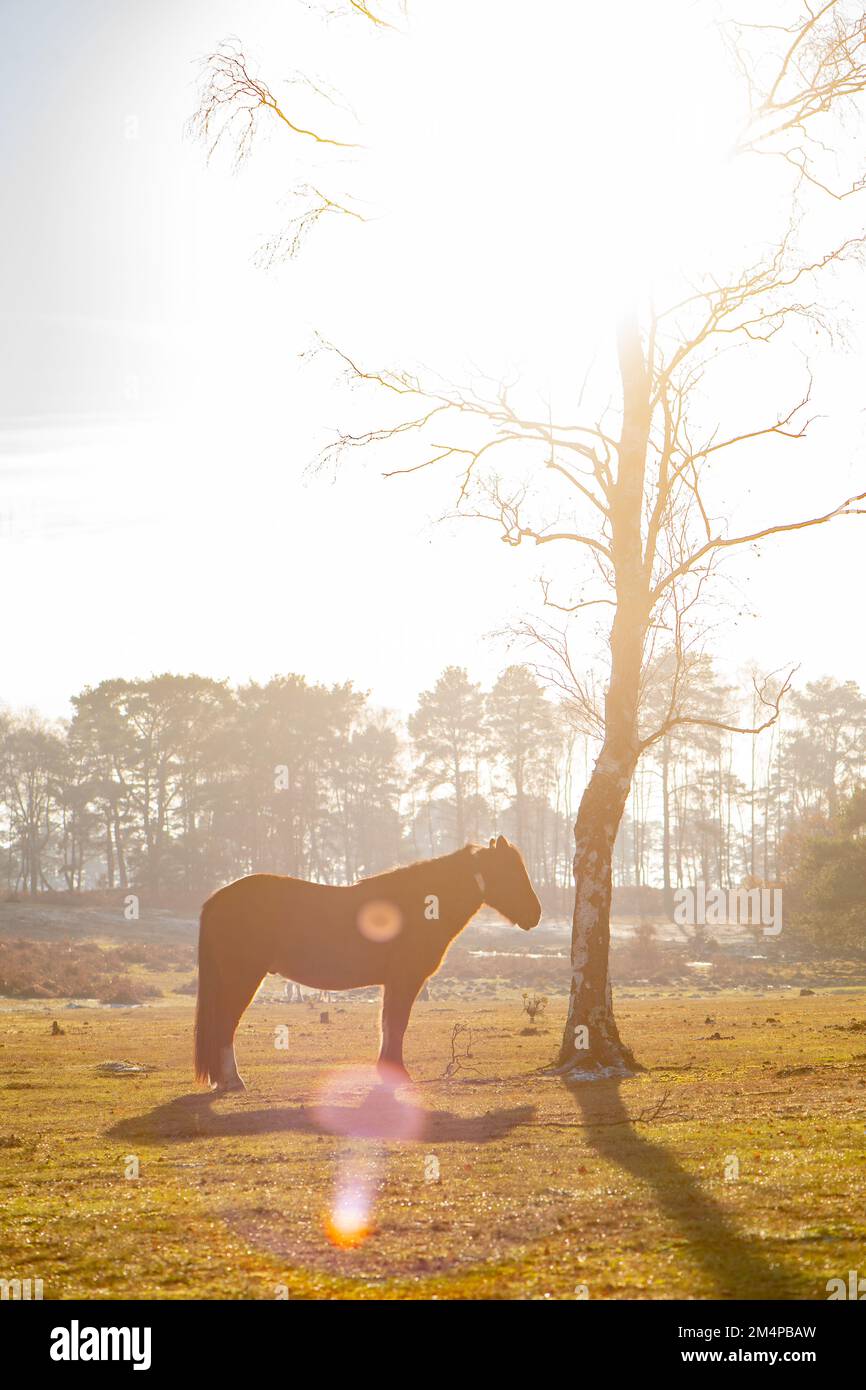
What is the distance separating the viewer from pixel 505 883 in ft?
53.2

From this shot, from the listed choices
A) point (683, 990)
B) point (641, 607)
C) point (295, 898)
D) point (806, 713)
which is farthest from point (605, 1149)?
point (806, 713)

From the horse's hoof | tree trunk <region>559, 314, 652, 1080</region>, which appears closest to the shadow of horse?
the horse's hoof

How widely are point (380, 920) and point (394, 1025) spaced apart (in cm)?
132

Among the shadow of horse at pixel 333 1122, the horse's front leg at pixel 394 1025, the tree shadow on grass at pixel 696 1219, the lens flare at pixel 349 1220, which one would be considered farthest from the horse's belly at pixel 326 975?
the lens flare at pixel 349 1220

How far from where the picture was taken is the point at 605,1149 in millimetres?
9680

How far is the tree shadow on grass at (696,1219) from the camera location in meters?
5.53

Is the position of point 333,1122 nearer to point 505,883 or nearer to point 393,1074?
point 393,1074

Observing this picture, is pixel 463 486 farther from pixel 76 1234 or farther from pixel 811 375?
pixel 76 1234

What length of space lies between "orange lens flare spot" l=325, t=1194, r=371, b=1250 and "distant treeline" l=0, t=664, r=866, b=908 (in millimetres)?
65844

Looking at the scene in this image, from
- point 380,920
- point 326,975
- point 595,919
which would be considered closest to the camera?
point 326,975

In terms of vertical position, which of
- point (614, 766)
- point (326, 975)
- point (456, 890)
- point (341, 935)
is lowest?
point (326, 975)

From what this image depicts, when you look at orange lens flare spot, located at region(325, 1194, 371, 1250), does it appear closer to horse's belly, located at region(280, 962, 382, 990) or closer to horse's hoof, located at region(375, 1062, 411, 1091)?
horse's hoof, located at region(375, 1062, 411, 1091)

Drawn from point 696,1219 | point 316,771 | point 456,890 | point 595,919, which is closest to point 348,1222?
point 696,1219

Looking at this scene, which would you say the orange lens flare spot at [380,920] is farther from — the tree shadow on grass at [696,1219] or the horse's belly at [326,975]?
the tree shadow on grass at [696,1219]
